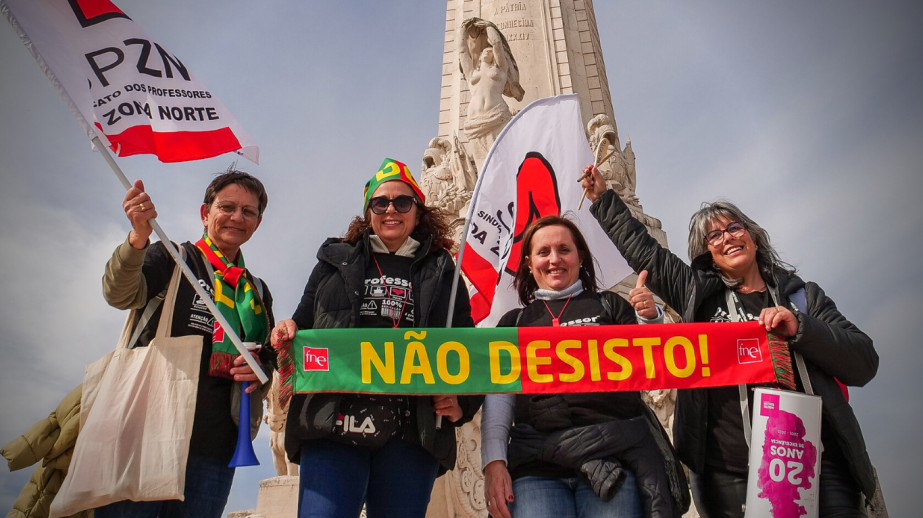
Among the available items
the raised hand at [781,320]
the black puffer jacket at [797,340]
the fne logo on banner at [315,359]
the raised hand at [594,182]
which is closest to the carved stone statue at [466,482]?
the raised hand at [594,182]

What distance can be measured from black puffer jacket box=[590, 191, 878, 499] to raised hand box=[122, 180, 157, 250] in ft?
7.80

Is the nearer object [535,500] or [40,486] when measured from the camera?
[535,500]

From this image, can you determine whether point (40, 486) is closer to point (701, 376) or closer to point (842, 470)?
point (701, 376)

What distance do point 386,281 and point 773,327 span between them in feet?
6.02

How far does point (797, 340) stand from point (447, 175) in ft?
23.5

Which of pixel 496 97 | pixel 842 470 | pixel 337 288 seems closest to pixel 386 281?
pixel 337 288

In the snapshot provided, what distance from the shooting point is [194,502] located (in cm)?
319

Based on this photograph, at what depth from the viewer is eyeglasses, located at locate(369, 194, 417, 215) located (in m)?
3.57

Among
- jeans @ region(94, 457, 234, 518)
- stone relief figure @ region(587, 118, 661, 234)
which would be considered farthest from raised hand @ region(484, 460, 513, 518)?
stone relief figure @ region(587, 118, 661, 234)

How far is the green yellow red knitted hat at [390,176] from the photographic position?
3.71 metres

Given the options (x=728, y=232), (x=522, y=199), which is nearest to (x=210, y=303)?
(x=522, y=199)

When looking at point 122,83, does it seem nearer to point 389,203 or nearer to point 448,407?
point 389,203

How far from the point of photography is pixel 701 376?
11.1 ft

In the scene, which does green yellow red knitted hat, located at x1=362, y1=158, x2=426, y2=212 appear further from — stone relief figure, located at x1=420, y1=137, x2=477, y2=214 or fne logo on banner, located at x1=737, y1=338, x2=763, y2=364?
stone relief figure, located at x1=420, y1=137, x2=477, y2=214
